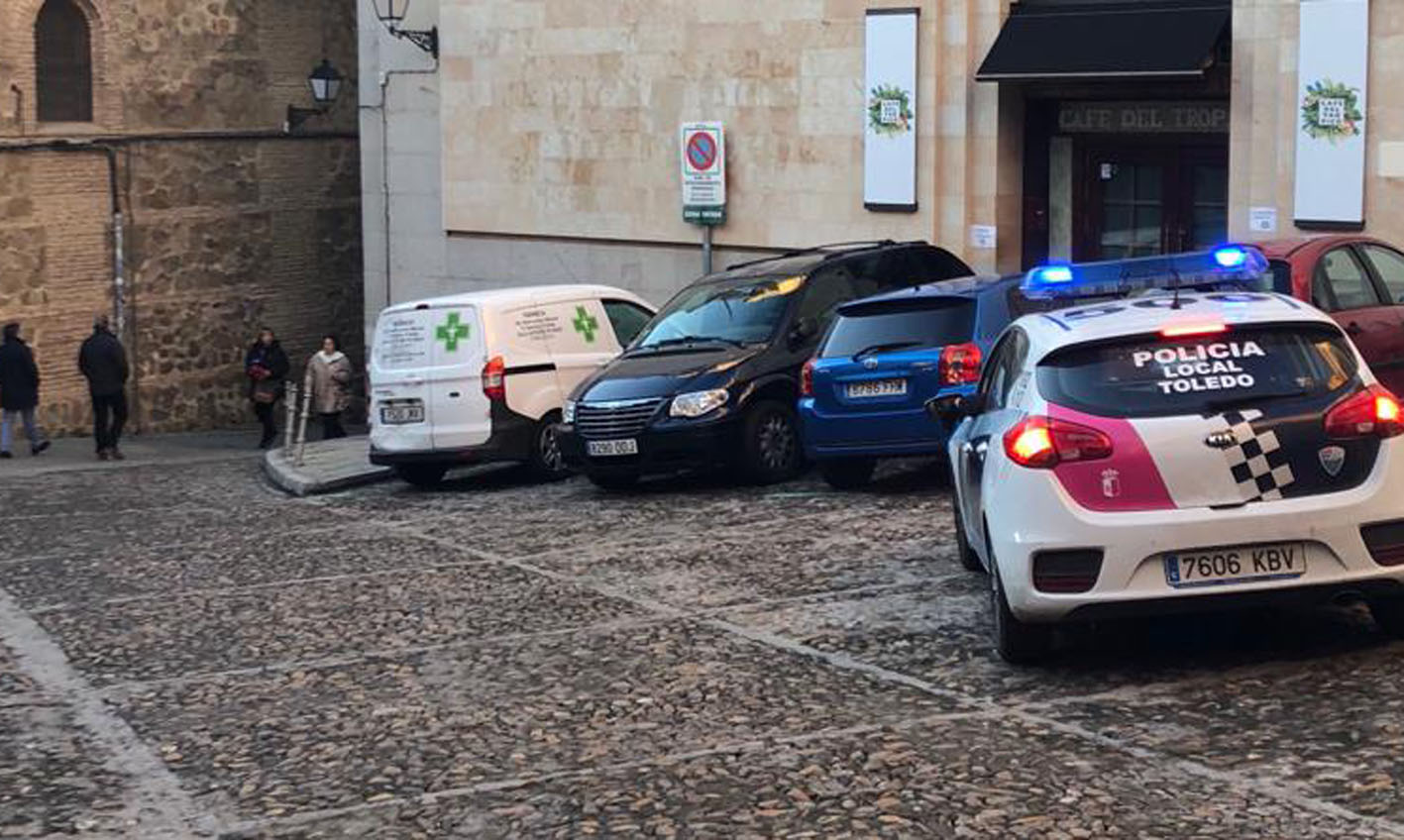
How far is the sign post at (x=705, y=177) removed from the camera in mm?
26281

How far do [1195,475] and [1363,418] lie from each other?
0.74 meters

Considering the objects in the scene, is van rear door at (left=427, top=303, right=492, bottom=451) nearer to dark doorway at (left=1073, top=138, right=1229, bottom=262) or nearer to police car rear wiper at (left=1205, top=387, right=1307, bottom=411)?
dark doorway at (left=1073, top=138, right=1229, bottom=262)

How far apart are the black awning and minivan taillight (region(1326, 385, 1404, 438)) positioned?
12.6 m

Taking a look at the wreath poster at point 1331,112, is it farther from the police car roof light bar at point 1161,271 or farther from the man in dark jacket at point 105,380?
the man in dark jacket at point 105,380

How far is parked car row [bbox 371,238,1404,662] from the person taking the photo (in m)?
9.35

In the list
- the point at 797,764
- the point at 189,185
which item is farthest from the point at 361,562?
the point at 189,185

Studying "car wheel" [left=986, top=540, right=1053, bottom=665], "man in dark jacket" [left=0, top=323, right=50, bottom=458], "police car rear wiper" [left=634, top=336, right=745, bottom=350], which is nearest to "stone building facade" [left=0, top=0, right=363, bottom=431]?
"man in dark jacket" [left=0, top=323, right=50, bottom=458]

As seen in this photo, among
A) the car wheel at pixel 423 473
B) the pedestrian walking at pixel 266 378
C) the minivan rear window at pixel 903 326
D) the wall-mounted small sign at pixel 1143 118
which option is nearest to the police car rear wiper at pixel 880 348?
the minivan rear window at pixel 903 326

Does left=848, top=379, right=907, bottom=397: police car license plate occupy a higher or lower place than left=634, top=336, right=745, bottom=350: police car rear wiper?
lower

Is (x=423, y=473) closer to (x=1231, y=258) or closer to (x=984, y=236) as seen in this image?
(x=984, y=236)

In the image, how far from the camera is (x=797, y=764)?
8.52m

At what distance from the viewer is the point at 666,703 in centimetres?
975

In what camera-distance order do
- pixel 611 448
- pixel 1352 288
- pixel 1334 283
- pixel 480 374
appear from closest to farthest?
pixel 1334 283 < pixel 1352 288 < pixel 611 448 < pixel 480 374

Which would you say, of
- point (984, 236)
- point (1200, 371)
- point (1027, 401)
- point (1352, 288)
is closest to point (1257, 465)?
point (1200, 371)
